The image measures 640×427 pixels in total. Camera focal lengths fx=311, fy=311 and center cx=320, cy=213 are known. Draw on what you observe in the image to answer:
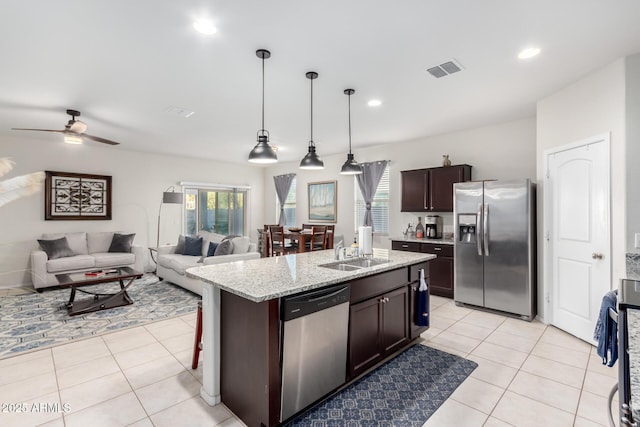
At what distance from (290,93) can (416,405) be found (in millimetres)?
3189

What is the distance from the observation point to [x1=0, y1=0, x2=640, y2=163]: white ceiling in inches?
82.5

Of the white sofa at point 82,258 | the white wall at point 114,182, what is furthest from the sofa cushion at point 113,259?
the white wall at point 114,182

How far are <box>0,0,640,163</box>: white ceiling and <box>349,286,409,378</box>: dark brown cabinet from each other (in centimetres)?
209

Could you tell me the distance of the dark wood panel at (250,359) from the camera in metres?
1.86

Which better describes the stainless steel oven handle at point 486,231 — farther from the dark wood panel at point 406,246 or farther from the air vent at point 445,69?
the air vent at point 445,69

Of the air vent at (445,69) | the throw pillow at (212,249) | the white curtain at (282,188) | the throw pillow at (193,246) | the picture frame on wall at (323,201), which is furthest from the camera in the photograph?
the white curtain at (282,188)

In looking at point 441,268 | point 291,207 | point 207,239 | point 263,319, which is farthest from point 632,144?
point 291,207

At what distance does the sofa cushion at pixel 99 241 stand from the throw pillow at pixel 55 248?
1.56 feet

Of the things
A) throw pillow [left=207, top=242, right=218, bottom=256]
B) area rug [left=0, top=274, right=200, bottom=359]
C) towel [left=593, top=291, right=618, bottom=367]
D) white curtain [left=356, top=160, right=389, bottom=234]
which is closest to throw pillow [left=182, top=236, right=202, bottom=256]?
throw pillow [left=207, top=242, right=218, bottom=256]

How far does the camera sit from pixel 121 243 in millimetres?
5969

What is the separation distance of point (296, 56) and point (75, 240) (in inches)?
221

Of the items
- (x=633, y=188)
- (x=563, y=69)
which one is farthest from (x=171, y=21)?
(x=633, y=188)

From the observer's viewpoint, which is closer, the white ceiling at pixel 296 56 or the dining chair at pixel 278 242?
the white ceiling at pixel 296 56

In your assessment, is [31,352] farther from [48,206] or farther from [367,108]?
[367,108]
